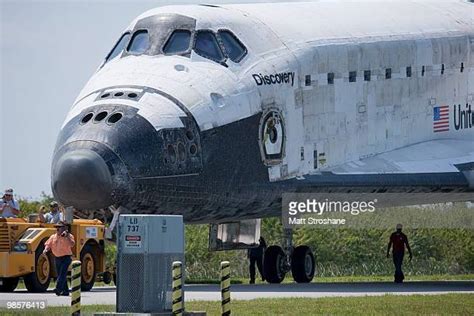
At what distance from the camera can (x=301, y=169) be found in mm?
22359

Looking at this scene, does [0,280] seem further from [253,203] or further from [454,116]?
[454,116]

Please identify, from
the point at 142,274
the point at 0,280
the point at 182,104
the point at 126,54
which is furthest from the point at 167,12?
the point at 142,274

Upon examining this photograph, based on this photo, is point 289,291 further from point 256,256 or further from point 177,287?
point 177,287

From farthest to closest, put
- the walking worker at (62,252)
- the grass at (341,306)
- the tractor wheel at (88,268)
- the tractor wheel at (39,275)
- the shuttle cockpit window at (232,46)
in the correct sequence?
1. the tractor wheel at (88,268)
2. the tractor wheel at (39,275)
3. the shuttle cockpit window at (232,46)
4. the walking worker at (62,252)
5. the grass at (341,306)

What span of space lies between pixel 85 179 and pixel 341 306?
11.3 ft

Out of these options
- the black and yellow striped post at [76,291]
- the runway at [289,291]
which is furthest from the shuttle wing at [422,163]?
the black and yellow striped post at [76,291]

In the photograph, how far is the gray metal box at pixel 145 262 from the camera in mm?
16016

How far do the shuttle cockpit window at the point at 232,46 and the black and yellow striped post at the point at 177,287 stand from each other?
661cm

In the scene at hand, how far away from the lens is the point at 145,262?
52.8ft

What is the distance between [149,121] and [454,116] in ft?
25.1

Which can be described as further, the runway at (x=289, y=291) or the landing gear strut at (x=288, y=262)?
the landing gear strut at (x=288, y=262)

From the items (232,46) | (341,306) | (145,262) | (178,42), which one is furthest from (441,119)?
(145,262)

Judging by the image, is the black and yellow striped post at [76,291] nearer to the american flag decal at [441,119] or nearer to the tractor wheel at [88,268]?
the tractor wheel at [88,268]

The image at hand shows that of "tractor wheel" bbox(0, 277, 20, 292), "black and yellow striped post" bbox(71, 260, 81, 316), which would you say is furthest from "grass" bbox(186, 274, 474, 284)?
"black and yellow striped post" bbox(71, 260, 81, 316)
